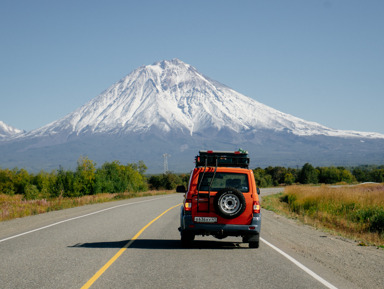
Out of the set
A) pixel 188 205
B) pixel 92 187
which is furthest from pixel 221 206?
pixel 92 187

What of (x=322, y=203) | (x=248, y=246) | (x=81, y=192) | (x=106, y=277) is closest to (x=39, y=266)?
(x=106, y=277)

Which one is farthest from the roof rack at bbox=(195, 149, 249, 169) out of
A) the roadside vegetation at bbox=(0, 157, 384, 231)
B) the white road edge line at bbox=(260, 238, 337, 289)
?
the roadside vegetation at bbox=(0, 157, 384, 231)

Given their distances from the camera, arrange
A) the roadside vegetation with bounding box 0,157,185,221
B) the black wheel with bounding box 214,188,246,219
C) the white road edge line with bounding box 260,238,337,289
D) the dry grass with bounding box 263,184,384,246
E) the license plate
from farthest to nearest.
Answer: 1. the roadside vegetation with bounding box 0,157,185,221
2. the dry grass with bounding box 263,184,384,246
3. the license plate
4. the black wheel with bounding box 214,188,246,219
5. the white road edge line with bounding box 260,238,337,289

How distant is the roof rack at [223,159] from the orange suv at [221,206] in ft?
3.22

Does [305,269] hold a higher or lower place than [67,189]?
higher

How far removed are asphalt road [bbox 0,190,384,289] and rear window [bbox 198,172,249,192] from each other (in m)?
1.48

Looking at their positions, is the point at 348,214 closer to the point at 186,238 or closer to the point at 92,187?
the point at 186,238

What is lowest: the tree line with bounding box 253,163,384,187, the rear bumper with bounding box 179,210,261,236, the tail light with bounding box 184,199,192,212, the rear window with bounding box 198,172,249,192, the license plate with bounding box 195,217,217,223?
the tree line with bounding box 253,163,384,187

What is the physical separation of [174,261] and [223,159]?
419 cm

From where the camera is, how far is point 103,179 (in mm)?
56562

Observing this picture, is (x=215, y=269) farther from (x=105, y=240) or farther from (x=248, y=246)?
(x=105, y=240)

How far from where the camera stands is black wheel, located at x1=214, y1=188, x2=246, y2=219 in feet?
36.7

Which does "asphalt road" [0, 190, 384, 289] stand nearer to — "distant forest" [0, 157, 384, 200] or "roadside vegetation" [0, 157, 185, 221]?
"roadside vegetation" [0, 157, 185, 221]

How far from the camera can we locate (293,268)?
9227 millimetres
